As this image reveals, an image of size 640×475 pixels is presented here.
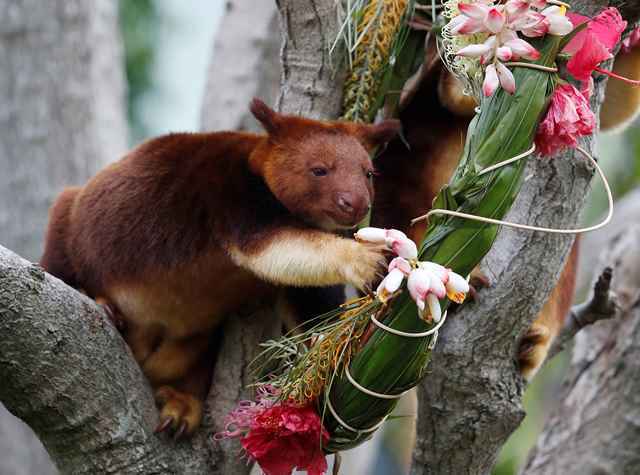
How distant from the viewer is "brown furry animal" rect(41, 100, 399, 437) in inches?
132

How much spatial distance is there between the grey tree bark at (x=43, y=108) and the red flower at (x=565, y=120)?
14.3 ft

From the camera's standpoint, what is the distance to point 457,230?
261 cm

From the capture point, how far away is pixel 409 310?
8.54 ft

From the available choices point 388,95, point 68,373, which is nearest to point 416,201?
point 388,95

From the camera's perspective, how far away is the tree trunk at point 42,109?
6297 millimetres

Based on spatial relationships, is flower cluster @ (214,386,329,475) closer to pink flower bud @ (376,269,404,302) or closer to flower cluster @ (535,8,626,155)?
pink flower bud @ (376,269,404,302)

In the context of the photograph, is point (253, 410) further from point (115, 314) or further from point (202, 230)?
point (115, 314)

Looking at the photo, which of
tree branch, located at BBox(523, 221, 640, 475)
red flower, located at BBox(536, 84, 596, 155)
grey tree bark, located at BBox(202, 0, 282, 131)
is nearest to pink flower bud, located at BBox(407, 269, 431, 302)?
red flower, located at BBox(536, 84, 596, 155)

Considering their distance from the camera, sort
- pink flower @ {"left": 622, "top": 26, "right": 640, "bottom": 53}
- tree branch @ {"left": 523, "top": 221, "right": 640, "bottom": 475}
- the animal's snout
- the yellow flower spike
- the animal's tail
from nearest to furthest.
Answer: the animal's snout
pink flower @ {"left": 622, "top": 26, "right": 640, "bottom": 53}
the yellow flower spike
the animal's tail
tree branch @ {"left": 523, "top": 221, "right": 640, "bottom": 475}

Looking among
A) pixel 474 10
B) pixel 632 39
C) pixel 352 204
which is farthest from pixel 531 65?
pixel 632 39

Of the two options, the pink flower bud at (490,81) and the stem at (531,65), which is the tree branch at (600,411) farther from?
the pink flower bud at (490,81)

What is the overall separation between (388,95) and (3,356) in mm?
1970

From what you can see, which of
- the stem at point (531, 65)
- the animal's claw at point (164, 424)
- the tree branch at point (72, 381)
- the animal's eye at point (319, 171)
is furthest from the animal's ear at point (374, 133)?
the animal's claw at point (164, 424)

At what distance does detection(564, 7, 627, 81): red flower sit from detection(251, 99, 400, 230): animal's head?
915mm
